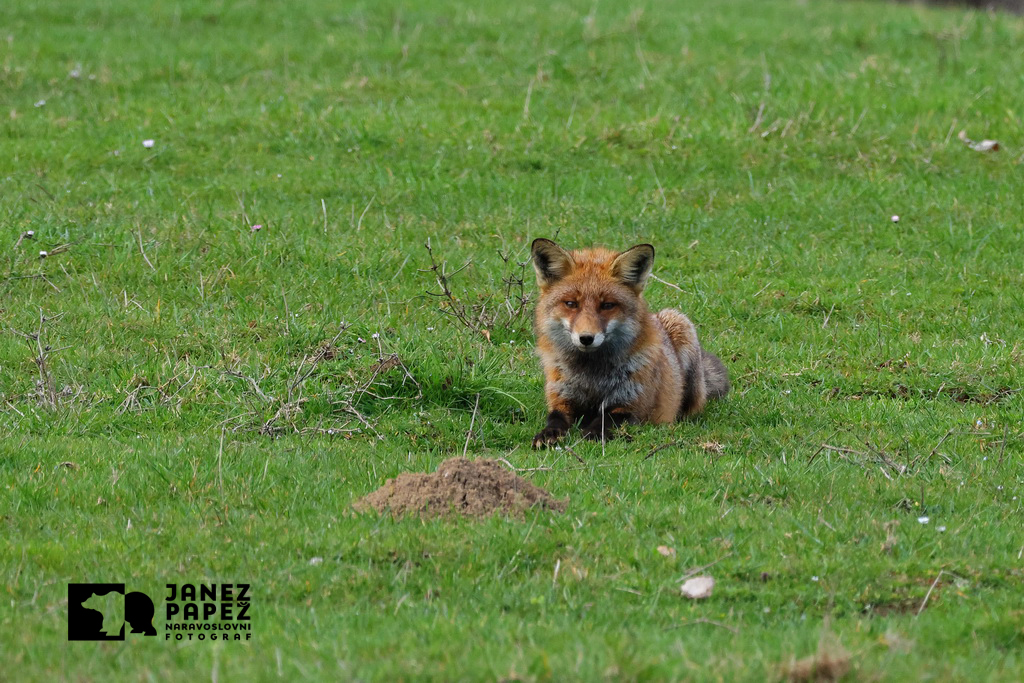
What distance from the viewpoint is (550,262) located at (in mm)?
8984

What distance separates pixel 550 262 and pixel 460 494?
269cm

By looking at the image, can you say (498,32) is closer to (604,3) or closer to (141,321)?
(604,3)

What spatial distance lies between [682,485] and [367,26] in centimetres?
1390

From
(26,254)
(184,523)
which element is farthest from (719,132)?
(184,523)

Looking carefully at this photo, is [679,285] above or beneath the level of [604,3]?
beneath

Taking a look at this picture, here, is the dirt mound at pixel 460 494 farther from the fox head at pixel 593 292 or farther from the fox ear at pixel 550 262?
the fox ear at pixel 550 262

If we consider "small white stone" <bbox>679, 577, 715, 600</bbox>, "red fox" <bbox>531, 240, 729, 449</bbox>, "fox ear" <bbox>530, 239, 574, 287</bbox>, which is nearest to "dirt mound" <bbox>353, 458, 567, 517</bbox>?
"small white stone" <bbox>679, 577, 715, 600</bbox>

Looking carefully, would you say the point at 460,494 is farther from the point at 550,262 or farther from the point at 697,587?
the point at 550,262

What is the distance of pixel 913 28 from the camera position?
2052 cm

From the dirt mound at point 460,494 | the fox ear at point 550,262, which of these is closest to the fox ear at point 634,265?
the fox ear at point 550,262

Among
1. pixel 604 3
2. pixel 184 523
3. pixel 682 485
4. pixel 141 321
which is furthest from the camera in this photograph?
pixel 604 3

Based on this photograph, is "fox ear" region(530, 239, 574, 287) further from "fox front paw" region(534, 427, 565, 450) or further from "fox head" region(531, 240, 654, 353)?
"fox front paw" region(534, 427, 565, 450)

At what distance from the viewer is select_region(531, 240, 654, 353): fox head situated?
870 centimetres

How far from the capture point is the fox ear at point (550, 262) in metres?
8.87
